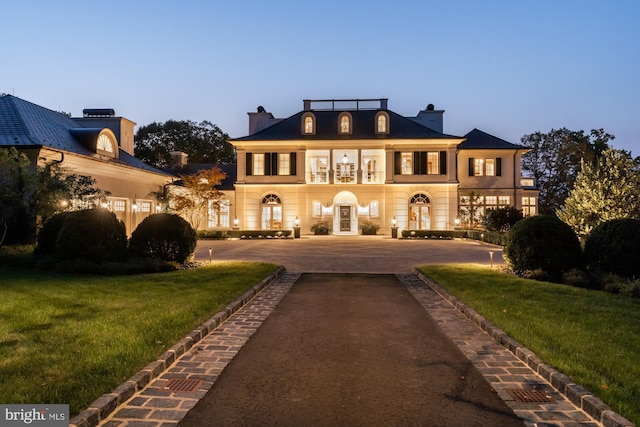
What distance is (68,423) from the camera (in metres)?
3.50

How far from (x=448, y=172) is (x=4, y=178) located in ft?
89.7

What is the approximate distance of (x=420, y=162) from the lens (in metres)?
33.5

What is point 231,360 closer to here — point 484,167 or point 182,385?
point 182,385

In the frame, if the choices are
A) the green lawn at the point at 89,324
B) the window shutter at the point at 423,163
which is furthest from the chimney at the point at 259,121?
the green lawn at the point at 89,324

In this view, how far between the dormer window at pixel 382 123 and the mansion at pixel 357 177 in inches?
3.0

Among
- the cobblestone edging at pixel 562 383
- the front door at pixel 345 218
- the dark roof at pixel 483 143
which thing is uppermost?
the dark roof at pixel 483 143

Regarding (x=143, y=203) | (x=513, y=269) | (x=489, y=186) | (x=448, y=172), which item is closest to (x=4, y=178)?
(x=143, y=203)

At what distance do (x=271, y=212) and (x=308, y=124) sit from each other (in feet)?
24.5

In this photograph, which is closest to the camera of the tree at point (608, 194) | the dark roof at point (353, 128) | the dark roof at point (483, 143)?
the tree at point (608, 194)

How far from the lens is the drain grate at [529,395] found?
4.23m

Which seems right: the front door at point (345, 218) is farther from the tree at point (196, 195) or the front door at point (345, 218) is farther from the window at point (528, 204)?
the window at point (528, 204)

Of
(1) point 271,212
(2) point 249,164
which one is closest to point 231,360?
(1) point 271,212

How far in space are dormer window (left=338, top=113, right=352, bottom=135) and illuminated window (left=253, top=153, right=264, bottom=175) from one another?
647 cm

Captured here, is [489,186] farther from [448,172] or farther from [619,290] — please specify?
[619,290]
